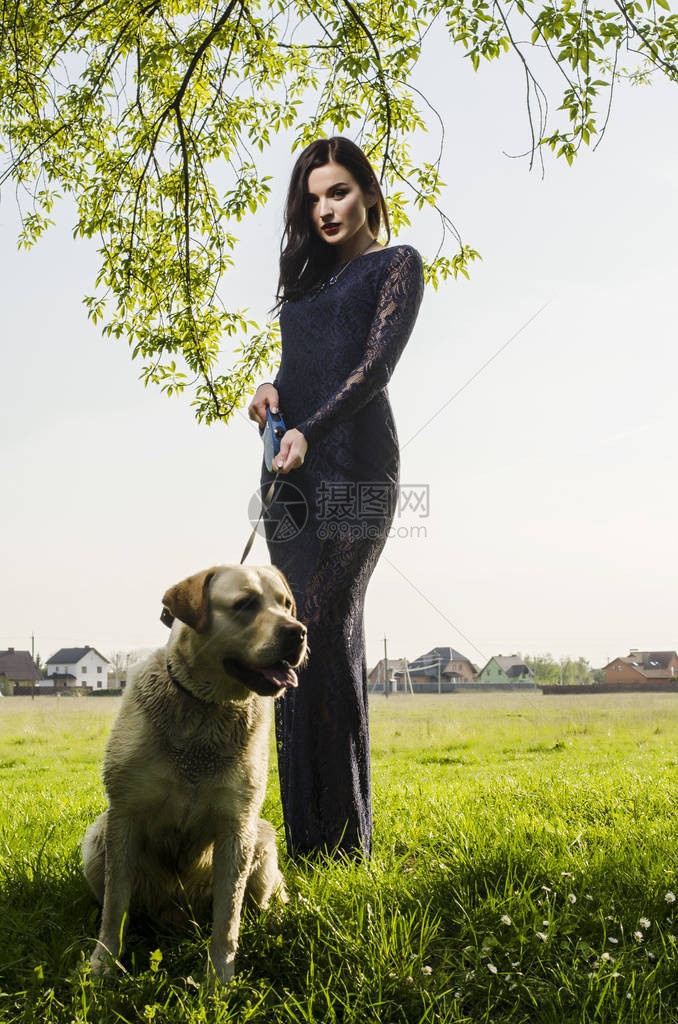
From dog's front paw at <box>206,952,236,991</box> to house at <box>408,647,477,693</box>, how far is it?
34.8 metres

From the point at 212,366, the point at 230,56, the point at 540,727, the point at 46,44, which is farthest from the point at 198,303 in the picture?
the point at 540,727

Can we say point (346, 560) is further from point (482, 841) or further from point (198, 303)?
point (198, 303)

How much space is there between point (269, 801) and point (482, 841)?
233cm

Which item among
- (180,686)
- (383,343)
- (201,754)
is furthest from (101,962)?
(383,343)

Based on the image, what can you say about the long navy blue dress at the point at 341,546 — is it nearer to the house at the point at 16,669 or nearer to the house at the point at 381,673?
the house at the point at 381,673

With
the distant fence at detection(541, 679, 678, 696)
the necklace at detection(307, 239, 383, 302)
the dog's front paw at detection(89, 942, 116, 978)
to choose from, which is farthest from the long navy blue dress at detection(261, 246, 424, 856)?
the distant fence at detection(541, 679, 678, 696)

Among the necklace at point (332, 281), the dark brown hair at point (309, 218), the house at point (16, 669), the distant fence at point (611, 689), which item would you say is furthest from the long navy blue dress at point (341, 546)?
the house at point (16, 669)

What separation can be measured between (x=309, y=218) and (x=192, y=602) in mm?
2102

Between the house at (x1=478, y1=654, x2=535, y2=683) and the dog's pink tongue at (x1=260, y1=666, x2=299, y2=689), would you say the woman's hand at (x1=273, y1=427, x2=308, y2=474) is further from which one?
the house at (x1=478, y1=654, x2=535, y2=683)

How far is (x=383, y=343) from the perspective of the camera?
328 centimetres

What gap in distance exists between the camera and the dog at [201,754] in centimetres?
259

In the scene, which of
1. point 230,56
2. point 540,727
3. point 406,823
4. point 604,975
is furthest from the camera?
point 540,727

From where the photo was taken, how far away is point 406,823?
458cm

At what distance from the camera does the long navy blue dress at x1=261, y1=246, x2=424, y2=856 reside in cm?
331
